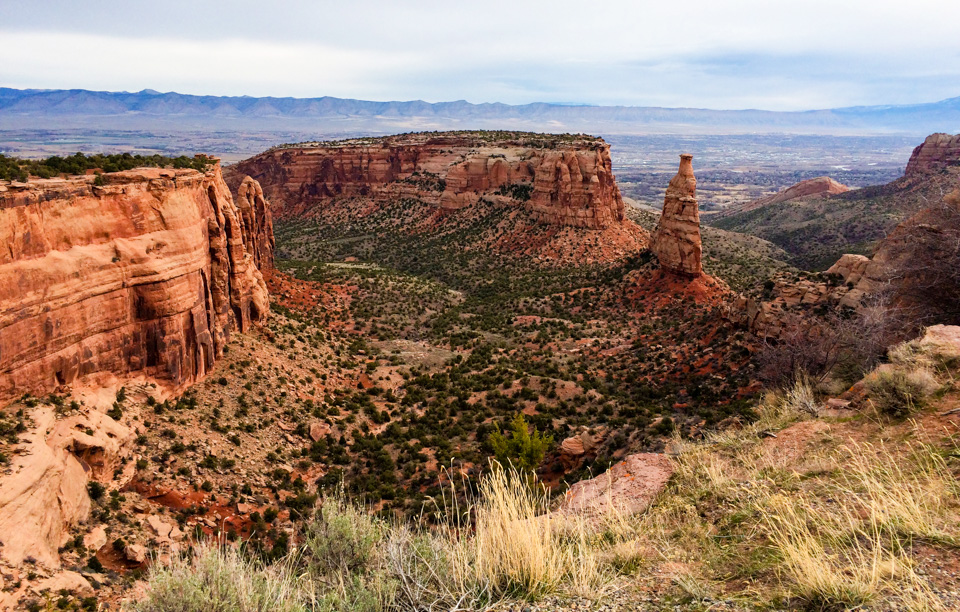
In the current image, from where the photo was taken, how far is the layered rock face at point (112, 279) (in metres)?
13.5

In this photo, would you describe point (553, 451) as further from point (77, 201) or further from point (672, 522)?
point (77, 201)

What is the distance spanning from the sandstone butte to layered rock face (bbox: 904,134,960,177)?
60.0 m

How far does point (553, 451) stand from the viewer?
20.1 m

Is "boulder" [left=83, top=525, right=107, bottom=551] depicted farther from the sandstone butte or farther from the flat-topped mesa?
the sandstone butte

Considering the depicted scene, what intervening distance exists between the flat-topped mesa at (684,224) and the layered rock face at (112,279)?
3164 centimetres

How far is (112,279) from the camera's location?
1592cm

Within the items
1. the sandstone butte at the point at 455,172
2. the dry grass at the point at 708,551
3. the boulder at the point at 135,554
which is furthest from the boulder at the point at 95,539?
the sandstone butte at the point at 455,172

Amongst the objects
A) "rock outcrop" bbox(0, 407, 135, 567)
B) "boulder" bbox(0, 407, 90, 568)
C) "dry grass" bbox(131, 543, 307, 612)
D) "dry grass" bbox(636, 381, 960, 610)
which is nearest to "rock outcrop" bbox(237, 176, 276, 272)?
"rock outcrop" bbox(0, 407, 135, 567)

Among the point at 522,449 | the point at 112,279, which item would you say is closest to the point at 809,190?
the point at 522,449

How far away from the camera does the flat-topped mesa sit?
39031 mm

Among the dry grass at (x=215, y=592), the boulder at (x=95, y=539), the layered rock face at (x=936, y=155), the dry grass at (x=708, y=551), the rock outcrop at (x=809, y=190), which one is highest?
the layered rock face at (x=936, y=155)

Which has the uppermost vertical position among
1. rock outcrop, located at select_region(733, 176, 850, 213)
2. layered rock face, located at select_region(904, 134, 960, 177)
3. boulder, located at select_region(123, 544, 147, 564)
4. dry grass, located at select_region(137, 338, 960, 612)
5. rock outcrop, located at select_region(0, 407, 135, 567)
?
layered rock face, located at select_region(904, 134, 960, 177)

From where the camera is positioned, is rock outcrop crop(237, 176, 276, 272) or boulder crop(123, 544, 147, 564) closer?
boulder crop(123, 544, 147, 564)

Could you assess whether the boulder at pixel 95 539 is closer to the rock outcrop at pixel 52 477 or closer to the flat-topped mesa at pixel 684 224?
the rock outcrop at pixel 52 477
